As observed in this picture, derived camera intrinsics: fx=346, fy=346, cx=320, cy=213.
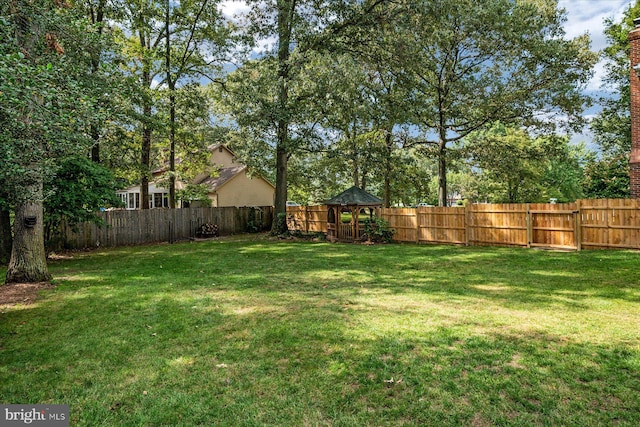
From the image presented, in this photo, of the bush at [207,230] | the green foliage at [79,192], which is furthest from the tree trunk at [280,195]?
the green foliage at [79,192]

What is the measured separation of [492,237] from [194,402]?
11989mm

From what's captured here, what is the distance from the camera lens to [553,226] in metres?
11.1

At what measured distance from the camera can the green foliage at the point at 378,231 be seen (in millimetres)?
14375

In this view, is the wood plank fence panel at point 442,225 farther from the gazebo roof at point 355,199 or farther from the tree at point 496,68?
the tree at point 496,68

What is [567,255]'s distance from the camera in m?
9.70

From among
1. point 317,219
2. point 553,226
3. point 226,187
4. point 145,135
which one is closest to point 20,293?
point 145,135

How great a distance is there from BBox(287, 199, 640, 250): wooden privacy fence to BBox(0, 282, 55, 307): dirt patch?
11.6 metres

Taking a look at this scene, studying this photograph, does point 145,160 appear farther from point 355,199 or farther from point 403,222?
point 403,222

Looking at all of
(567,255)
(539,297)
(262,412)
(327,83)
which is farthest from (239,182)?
(262,412)

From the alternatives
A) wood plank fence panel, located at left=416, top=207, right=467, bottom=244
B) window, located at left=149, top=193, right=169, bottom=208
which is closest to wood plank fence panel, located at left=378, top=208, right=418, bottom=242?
wood plank fence panel, located at left=416, top=207, right=467, bottom=244

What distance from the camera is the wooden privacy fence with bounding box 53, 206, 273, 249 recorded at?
41.2 feet

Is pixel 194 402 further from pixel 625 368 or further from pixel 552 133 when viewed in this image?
pixel 552 133

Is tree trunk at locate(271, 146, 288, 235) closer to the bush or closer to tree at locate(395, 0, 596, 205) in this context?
the bush

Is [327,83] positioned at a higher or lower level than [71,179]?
higher
